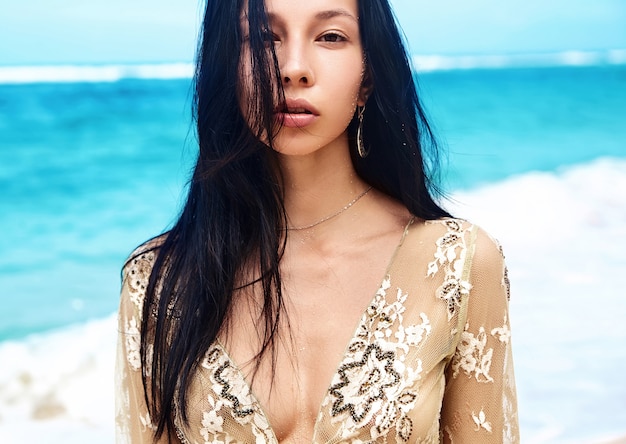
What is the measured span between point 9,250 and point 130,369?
17.7ft

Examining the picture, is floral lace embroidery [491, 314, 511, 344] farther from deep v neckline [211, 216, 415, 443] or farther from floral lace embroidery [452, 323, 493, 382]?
deep v neckline [211, 216, 415, 443]

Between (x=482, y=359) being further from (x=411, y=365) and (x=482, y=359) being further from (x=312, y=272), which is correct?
(x=312, y=272)

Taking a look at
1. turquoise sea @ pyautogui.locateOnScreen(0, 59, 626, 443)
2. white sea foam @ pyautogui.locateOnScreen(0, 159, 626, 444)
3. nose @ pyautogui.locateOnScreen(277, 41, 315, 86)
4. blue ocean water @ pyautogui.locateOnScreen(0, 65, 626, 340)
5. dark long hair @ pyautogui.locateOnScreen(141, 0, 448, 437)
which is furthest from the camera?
A: blue ocean water @ pyautogui.locateOnScreen(0, 65, 626, 340)

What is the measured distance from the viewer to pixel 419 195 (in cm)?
189

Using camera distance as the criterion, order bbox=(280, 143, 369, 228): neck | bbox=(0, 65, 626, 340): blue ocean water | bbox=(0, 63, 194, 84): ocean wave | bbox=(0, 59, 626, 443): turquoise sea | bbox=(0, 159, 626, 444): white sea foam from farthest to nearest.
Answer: bbox=(0, 63, 194, 84): ocean wave → bbox=(0, 65, 626, 340): blue ocean water → bbox=(0, 59, 626, 443): turquoise sea → bbox=(0, 159, 626, 444): white sea foam → bbox=(280, 143, 369, 228): neck

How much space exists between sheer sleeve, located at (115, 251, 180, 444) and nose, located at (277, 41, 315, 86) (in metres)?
0.51

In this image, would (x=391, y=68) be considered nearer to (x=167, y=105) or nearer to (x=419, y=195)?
(x=419, y=195)

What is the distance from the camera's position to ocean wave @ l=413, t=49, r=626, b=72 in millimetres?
11531

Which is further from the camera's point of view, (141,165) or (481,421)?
(141,165)

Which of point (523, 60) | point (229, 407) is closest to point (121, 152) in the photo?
point (523, 60)

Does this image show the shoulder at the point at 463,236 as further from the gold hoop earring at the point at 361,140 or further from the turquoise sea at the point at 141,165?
the turquoise sea at the point at 141,165

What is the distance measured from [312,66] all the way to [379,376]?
0.59 m

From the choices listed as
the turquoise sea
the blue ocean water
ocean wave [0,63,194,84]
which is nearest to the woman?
the turquoise sea

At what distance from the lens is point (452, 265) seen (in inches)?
71.2
